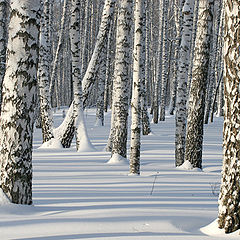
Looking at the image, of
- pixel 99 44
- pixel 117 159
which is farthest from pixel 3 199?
pixel 99 44

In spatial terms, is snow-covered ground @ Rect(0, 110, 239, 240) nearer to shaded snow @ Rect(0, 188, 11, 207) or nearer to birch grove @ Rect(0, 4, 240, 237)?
shaded snow @ Rect(0, 188, 11, 207)

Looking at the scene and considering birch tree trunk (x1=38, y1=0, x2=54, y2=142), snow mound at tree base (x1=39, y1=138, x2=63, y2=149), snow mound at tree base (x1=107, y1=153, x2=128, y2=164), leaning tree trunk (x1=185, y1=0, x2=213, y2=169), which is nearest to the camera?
leaning tree trunk (x1=185, y1=0, x2=213, y2=169)

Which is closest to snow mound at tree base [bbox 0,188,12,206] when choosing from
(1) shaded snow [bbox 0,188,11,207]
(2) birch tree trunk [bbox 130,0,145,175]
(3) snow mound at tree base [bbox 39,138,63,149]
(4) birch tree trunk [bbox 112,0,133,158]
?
(1) shaded snow [bbox 0,188,11,207]

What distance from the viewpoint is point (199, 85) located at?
784 cm

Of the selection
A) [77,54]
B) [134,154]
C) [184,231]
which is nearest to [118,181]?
[134,154]

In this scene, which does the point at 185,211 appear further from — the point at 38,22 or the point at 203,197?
the point at 38,22

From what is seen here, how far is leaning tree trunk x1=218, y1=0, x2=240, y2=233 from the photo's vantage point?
322 centimetres

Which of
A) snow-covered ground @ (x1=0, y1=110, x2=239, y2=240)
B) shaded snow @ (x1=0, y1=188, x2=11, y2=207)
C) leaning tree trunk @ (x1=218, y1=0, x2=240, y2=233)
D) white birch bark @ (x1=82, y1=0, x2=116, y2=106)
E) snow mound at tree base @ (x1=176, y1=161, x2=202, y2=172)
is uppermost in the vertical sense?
white birch bark @ (x1=82, y1=0, x2=116, y2=106)

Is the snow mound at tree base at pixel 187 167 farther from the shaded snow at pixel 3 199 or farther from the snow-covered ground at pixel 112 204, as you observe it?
the shaded snow at pixel 3 199

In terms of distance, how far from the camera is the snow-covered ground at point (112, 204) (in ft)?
10.6

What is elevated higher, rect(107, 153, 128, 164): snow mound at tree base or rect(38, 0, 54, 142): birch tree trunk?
rect(38, 0, 54, 142): birch tree trunk

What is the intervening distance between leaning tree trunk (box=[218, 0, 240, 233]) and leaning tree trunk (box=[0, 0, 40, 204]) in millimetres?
2153

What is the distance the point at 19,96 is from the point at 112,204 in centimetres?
167

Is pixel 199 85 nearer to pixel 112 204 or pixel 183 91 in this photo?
pixel 183 91
